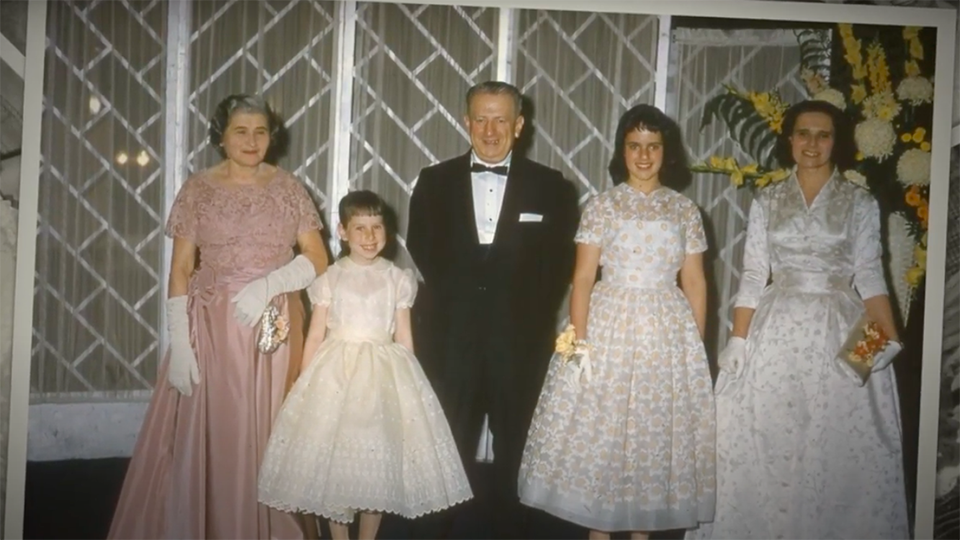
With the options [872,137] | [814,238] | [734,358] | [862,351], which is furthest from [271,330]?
[872,137]

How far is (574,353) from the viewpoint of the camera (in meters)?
2.33

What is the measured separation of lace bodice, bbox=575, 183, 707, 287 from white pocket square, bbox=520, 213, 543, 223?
0.11m

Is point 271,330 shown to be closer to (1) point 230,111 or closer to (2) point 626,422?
(1) point 230,111

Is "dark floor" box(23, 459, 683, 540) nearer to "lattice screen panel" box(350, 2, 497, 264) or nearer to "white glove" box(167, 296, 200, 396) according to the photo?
"white glove" box(167, 296, 200, 396)

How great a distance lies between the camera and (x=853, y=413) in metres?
2.41

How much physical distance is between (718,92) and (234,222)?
1.25 m

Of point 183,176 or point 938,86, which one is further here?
point 938,86

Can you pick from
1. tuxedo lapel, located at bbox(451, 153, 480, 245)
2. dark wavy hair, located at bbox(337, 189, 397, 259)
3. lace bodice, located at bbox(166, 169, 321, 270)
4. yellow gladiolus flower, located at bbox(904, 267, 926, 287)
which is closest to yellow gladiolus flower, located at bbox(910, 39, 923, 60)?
yellow gladiolus flower, located at bbox(904, 267, 926, 287)

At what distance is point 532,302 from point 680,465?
21.6 inches

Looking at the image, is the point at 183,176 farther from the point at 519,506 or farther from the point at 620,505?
the point at 620,505

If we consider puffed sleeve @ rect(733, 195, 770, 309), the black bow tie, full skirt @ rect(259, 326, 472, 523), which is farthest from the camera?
puffed sleeve @ rect(733, 195, 770, 309)

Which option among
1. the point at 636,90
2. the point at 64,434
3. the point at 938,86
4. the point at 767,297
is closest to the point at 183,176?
the point at 64,434

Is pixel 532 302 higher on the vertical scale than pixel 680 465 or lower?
higher

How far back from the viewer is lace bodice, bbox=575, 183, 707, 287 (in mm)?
2344
